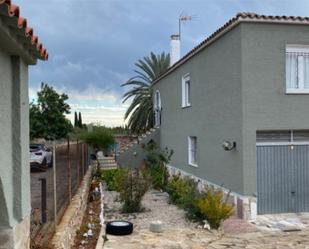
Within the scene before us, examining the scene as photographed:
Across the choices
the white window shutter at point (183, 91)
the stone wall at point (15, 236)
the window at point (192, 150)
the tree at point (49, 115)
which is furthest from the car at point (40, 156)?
the stone wall at point (15, 236)

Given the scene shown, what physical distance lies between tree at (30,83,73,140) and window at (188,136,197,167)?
13.8m

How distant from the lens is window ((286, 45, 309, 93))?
1139 cm

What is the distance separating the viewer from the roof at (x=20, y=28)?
302cm

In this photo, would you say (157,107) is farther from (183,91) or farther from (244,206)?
(244,206)

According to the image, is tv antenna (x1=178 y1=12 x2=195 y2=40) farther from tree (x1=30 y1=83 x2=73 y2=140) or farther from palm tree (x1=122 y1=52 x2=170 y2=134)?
tree (x1=30 y1=83 x2=73 y2=140)

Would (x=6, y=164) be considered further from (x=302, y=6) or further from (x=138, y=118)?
(x=138, y=118)

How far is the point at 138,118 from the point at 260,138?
76.9 ft

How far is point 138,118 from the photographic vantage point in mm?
34219

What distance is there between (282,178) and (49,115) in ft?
65.9

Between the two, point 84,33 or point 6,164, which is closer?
point 6,164

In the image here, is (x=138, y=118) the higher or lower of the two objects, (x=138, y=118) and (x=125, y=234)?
the higher

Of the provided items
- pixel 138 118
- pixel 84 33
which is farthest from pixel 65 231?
pixel 138 118

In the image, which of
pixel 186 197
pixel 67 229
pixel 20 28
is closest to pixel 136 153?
pixel 186 197

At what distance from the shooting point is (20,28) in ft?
11.5
